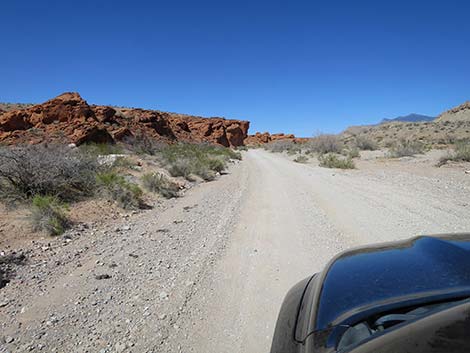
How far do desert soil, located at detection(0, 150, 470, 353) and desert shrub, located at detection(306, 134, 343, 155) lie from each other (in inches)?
824

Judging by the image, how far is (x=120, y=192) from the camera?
25.3 ft

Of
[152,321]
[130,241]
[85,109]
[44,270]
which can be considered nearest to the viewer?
[152,321]

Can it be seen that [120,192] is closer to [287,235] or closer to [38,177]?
[38,177]

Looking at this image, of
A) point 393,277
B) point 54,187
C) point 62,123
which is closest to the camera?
point 393,277

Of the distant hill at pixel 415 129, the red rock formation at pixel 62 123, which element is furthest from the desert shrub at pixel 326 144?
the red rock formation at pixel 62 123

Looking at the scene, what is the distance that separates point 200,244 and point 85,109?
858 inches

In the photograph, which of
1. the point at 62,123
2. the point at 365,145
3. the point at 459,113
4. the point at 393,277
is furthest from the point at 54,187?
the point at 459,113

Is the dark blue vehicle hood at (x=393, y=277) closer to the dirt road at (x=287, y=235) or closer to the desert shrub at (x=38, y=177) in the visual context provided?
→ the dirt road at (x=287, y=235)

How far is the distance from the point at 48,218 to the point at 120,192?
2334 millimetres

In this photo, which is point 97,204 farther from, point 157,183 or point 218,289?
point 218,289

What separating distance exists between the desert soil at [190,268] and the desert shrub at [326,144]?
20925 millimetres

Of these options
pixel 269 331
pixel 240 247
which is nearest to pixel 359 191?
pixel 240 247

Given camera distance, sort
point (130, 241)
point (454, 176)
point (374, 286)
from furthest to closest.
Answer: point (454, 176) → point (130, 241) → point (374, 286)

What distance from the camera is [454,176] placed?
10680 millimetres
